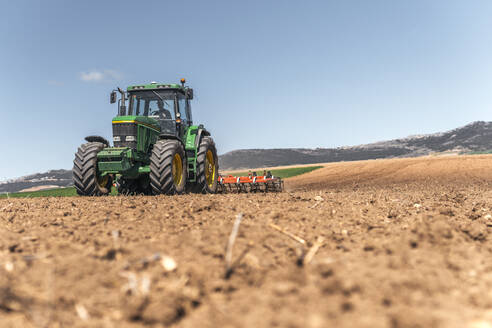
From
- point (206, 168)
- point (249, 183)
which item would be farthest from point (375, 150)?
point (206, 168)

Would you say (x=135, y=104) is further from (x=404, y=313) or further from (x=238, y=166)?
(x=238, y=166)

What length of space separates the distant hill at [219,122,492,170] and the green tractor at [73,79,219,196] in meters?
66.8

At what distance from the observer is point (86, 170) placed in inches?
337

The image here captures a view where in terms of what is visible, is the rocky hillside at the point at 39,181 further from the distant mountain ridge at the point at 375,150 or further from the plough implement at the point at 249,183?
the distant mountain ridge at the point at 375,150

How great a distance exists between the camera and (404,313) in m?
1.66

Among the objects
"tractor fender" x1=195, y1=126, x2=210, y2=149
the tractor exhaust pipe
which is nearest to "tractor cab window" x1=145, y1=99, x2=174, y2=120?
the tractor exhaust pipe

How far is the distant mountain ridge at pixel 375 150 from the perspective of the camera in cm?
7218

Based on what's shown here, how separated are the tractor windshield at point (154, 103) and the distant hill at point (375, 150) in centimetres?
6734

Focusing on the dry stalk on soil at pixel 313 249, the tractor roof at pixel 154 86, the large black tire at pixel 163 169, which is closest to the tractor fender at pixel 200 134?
the tractor roof at pixel 154 86

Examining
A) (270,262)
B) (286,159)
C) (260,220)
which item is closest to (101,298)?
(270,262)

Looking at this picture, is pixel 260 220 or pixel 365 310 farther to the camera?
pixel 260 220

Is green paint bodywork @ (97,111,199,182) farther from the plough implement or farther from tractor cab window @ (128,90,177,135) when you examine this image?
the plough implement

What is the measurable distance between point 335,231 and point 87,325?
8.29 ft

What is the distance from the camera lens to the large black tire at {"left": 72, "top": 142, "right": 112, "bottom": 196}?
8570 mm
